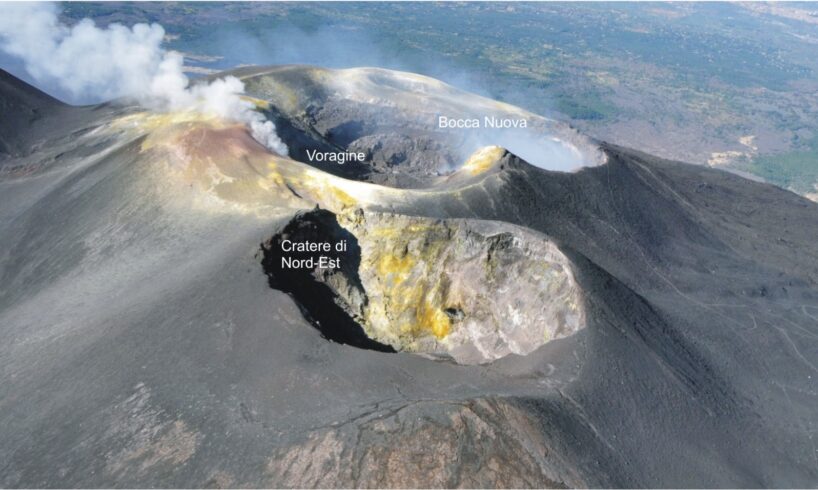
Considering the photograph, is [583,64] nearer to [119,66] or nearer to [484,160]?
[119,66]

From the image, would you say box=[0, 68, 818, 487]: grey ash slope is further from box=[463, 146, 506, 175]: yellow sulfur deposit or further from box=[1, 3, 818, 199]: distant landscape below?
box=[1, 3, 818, 199]: distant landscape below

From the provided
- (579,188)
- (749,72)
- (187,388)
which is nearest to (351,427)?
(187,388)

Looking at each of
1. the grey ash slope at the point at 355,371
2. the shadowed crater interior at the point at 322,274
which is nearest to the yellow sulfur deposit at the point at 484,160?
the grey ash slope at the point at 355,371

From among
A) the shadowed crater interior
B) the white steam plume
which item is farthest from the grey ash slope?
the white steam plume

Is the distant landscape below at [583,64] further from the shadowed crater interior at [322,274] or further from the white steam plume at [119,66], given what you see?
the shadowed crater interior at [322,274]

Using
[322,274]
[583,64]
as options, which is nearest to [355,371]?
[322,274]
